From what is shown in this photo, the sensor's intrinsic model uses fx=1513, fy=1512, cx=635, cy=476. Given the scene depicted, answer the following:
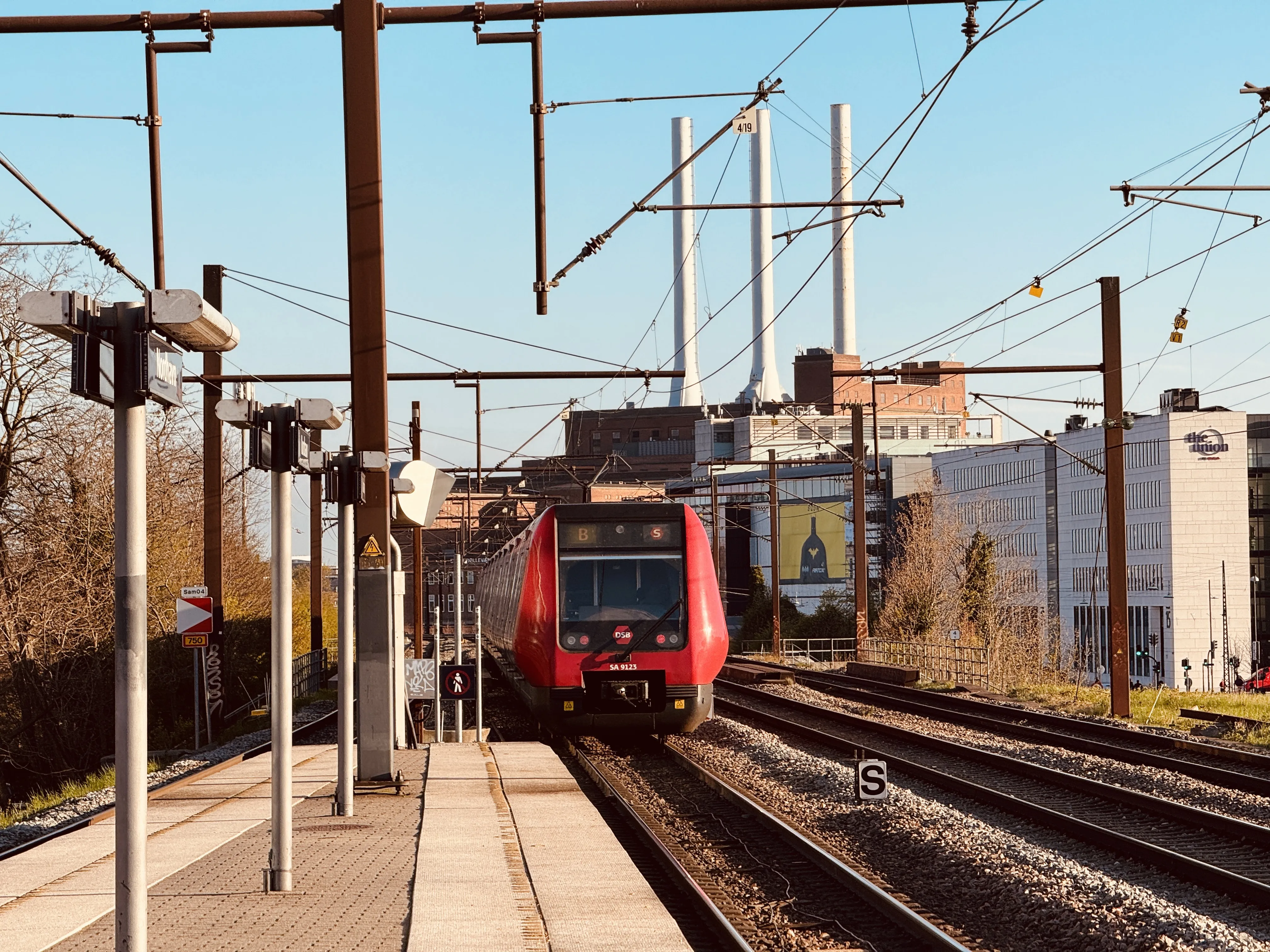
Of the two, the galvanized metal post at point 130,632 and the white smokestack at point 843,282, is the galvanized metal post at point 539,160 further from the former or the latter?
the white smokestack at point 843,282

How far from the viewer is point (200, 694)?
35.4 m

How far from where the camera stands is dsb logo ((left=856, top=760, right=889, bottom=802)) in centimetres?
1329

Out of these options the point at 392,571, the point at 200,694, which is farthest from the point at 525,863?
the point at 200,694

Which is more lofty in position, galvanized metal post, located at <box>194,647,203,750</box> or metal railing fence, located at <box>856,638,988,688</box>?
galvanized metal post, located at <box>194,647,203,750</box>

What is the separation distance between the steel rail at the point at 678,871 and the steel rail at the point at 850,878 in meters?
0.98

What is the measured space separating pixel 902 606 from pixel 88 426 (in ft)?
113

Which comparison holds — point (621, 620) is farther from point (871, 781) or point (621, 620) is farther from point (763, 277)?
point (763, 277)

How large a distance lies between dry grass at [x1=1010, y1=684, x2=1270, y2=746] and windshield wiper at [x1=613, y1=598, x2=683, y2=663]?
26.7 ft

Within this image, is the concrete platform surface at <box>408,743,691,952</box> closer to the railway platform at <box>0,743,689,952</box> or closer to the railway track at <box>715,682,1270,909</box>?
the railway platform at <box>0,743,689,952</box>

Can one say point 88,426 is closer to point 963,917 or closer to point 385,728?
point 385,728

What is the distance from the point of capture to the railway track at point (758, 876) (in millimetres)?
8766

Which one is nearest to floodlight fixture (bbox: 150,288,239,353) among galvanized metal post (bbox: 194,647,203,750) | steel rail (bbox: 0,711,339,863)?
steel rail (bbox: 0,711,339,863)

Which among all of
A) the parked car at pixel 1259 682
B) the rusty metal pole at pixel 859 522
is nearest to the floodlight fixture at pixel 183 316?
the rusty metal pole at pixel 859 522

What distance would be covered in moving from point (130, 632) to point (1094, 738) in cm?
1813
